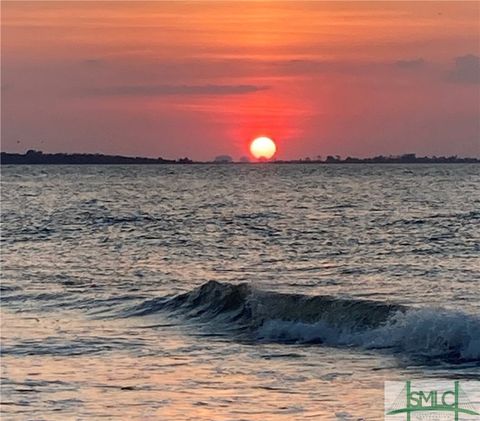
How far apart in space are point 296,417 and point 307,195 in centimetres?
6104

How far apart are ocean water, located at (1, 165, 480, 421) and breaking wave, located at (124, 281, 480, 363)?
1.6 inches

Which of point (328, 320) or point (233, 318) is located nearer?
point (328, 320)

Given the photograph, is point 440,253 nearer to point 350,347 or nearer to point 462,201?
point 350,347

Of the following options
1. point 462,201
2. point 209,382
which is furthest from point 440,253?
point 462,201

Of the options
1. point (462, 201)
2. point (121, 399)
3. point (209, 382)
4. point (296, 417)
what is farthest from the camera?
point (462, 201)

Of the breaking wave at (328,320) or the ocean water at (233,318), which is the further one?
the breaking wave at (328,320)

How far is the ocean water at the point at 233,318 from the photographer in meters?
13.1

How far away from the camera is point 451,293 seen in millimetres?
22047

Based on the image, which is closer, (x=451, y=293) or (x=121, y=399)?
(x=121, y=399)

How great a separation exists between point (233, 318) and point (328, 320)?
2.09 meters

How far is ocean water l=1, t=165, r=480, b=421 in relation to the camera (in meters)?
13.1

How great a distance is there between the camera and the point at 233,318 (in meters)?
20.9

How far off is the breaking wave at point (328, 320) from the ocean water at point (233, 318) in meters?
0.04

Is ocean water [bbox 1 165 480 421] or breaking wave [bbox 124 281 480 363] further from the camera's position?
breaking wave [bbox 124 281 480 363]
